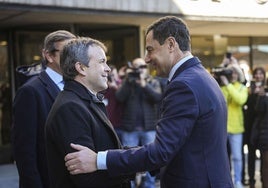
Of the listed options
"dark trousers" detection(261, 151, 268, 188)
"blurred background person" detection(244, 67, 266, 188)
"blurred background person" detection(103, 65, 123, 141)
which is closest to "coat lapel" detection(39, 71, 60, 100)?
"blurred background person" detection(103, 65, 123, 141)

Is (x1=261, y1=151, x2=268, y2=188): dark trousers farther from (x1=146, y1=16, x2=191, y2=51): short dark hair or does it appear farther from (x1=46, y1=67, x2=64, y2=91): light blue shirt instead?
(x1=146, y1=16, x2=191, y2=51): short dark hair

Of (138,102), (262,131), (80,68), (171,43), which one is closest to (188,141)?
(171,43)

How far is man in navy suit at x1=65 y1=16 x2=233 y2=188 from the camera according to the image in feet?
8.00

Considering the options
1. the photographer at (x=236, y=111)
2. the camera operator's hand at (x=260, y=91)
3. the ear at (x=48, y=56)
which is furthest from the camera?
the photographer at (x=236, y=111)

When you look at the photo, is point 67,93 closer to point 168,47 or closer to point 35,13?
point 168,47

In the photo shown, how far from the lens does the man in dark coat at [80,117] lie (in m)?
2.42

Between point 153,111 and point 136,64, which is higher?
point 136,64

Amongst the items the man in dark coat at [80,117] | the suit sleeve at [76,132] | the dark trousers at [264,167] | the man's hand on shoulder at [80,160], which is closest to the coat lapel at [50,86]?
the man in dark coat at [80,117]

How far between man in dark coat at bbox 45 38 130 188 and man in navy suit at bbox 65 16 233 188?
2.9 inches

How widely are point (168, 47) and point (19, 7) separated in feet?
15.0

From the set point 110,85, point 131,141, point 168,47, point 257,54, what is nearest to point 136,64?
point 110,85

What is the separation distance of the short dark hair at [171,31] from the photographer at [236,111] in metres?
4.39

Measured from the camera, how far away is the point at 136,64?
23.4ft

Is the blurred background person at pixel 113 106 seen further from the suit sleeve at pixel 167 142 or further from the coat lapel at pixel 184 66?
the suit sleeve at pixel 167 142
